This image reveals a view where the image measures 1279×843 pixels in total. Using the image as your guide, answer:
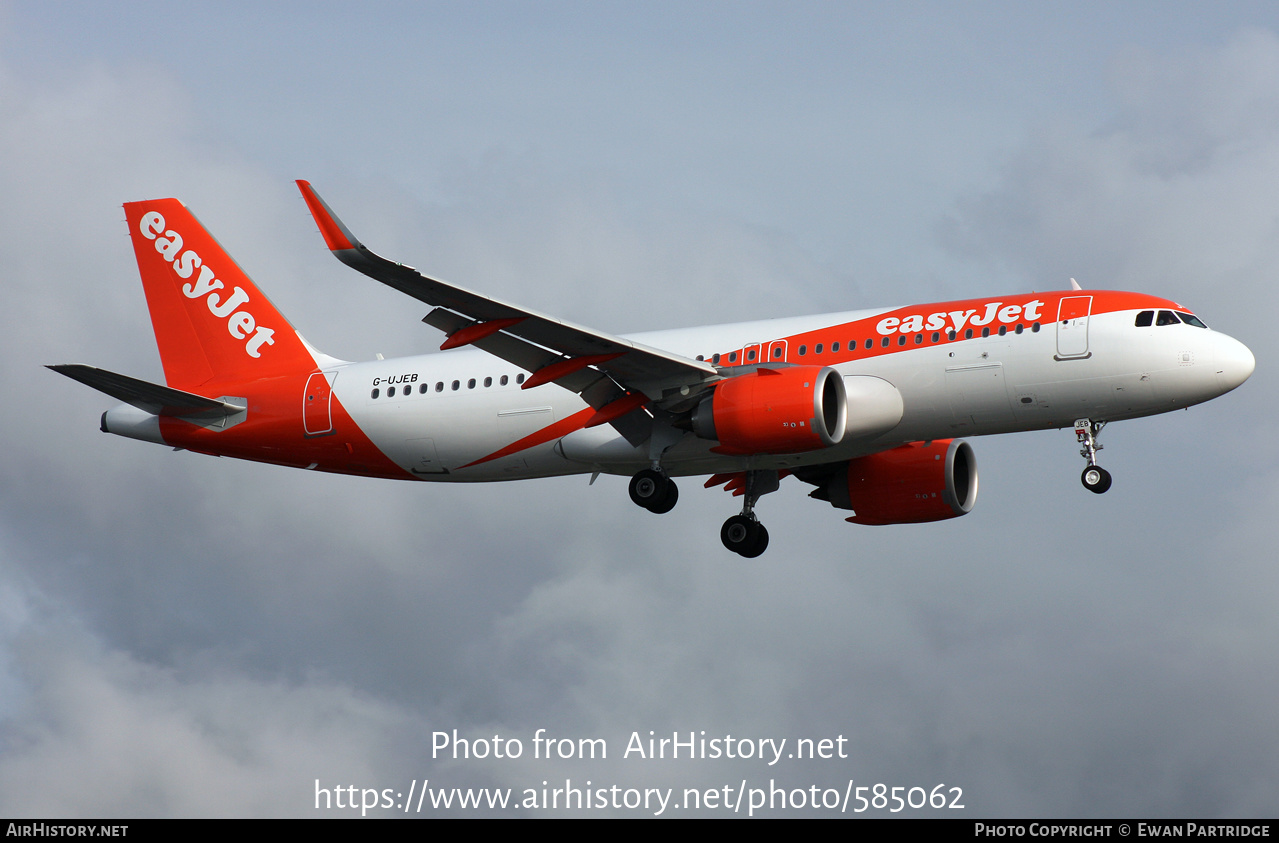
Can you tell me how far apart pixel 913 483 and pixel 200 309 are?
19341 millimetres

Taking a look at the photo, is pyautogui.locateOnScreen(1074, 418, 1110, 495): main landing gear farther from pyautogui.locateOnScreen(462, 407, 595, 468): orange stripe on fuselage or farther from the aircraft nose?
pyautogui.locateOnScreen(462, 407, 595, 468): orange stripe on fuselage

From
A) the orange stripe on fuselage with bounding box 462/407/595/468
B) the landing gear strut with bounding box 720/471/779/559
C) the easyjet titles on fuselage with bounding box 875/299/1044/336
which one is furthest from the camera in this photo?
the landing gear strut with bounding box 720/471/779/559

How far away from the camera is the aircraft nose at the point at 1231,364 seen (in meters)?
30.9

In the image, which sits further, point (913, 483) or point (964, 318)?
point (913, 483)

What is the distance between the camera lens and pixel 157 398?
123ft

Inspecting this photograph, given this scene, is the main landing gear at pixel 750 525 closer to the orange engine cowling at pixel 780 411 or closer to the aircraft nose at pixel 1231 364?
the orange engine cowling at pixel 780 411

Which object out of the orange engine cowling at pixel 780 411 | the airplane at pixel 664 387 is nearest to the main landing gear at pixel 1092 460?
the airplane at pixel 664 387

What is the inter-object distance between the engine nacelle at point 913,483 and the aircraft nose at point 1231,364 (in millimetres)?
8015

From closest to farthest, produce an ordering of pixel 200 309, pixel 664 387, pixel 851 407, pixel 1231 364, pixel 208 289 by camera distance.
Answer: pixel 1231 364
pixel 851 407
pixel 664 387
pixel 200 309
pixel 208 289

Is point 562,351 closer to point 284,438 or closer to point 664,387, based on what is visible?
point 664,387

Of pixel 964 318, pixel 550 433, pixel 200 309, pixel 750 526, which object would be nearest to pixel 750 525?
pixel 750 526

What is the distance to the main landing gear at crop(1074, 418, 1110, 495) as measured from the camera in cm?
3194

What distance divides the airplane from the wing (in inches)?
2.0

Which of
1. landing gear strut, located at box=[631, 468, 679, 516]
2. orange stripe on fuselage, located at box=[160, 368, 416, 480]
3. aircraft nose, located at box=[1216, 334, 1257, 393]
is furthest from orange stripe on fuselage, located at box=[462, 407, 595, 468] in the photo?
aircraft nose, located at box=[1216, 334, 1257, 393]
